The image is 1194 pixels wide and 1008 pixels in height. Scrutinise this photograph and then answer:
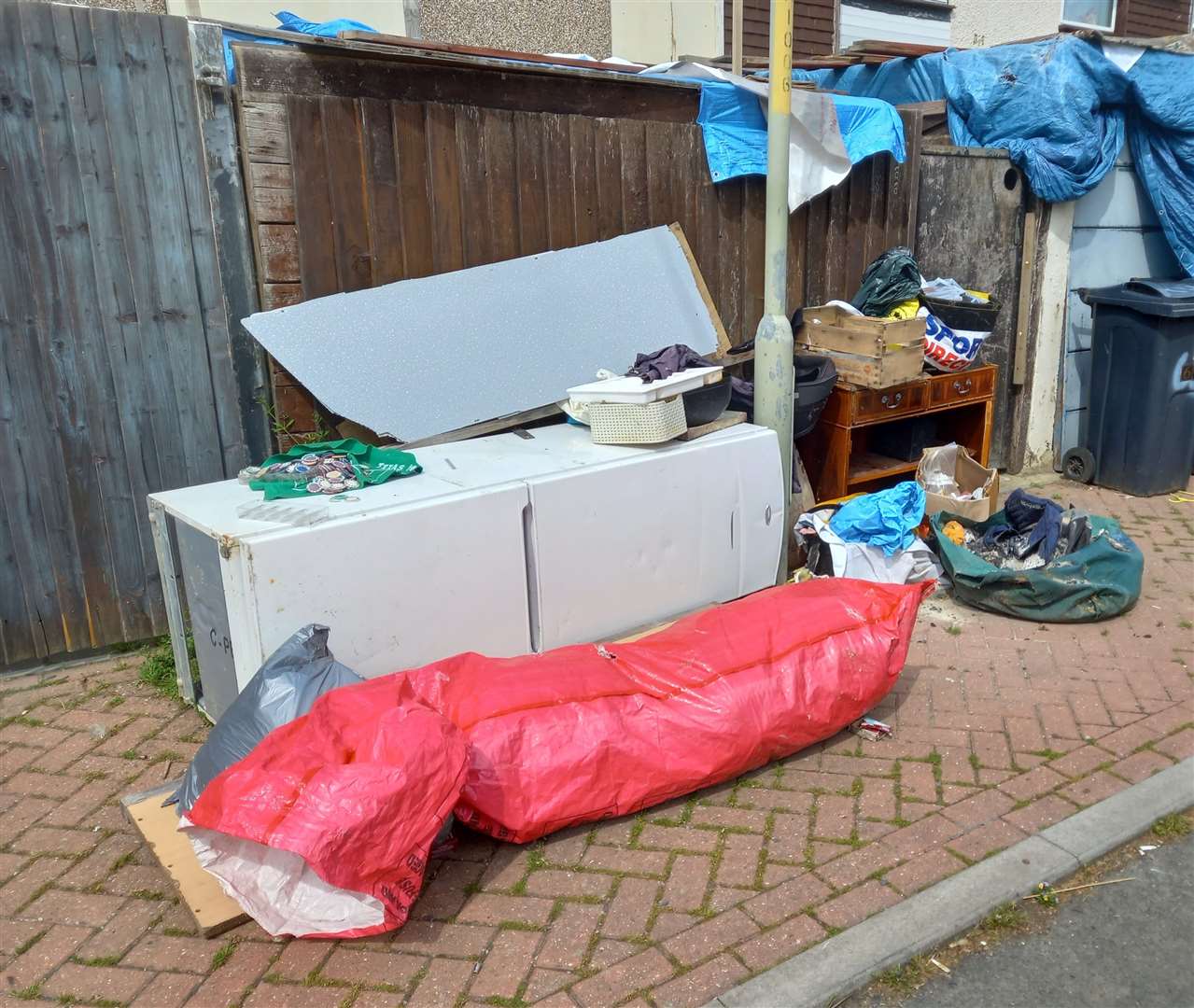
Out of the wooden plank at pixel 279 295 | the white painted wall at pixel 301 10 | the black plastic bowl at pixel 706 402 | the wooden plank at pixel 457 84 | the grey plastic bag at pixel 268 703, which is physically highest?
the white painted wall at pixel 301 10

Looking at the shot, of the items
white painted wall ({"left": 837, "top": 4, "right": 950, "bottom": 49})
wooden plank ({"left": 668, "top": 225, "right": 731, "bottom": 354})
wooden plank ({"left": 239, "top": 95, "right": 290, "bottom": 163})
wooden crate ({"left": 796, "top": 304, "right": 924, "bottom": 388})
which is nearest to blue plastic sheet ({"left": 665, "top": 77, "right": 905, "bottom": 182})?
wooden plank ({"left": 668, "top": 225, "right": 731, "bottom": 354})

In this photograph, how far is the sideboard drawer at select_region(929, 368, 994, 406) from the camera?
18.8ft

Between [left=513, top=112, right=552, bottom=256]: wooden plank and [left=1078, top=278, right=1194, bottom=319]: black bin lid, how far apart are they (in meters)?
3.65

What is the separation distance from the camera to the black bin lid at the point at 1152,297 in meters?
5.90

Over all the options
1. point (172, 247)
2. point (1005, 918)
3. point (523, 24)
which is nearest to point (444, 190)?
point (172, 247)

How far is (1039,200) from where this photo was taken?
6.38m

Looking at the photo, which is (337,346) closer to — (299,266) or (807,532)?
(299,266)

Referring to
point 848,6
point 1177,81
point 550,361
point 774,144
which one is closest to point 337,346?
point 550,361

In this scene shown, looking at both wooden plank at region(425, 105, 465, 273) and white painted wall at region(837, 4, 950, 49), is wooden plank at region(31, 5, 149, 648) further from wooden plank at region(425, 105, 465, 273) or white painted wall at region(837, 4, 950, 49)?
white painted wall at region(837, 4, 950, 49)

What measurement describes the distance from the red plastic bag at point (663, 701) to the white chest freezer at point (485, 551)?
1.24 feet

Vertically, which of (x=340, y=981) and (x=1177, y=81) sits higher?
(x=1177, y=81)

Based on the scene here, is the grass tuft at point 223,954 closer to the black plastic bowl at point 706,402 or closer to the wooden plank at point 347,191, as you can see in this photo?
the black plastic bowl at point 706,402

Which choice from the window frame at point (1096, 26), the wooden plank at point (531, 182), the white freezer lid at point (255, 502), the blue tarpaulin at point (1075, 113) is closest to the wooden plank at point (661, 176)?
the wooden plank at point (531, 182)

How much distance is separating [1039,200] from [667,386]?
12.2 ft
